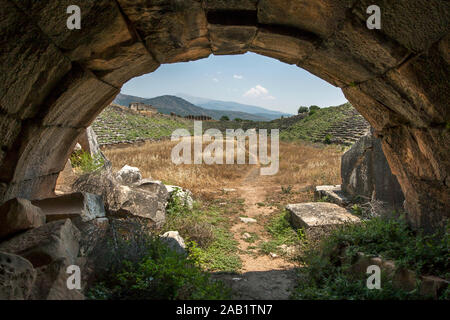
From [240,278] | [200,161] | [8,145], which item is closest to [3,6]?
[8,145]

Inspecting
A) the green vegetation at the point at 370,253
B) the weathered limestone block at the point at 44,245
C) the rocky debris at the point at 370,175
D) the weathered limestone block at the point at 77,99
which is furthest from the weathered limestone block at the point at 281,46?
the rocky debris at the point at 370,175

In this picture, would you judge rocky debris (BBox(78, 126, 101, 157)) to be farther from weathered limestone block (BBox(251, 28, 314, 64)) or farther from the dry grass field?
weathered limestone block (BBox(251, 28, 314, 64))

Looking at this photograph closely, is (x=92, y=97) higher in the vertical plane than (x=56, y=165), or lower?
higher

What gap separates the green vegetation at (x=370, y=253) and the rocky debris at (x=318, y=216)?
1144 mm

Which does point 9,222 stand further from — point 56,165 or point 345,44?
point 345,44

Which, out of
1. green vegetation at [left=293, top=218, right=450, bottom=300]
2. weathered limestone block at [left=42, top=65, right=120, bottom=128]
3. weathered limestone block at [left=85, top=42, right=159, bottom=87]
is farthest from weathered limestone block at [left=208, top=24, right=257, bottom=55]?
green vegetation at [left=293, top=218, right=450, bottom=300]

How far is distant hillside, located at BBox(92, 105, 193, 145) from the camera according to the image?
889 inches

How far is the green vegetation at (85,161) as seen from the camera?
22.5ft

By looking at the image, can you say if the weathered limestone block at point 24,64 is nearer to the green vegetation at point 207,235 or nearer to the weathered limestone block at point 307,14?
the weathered limestone block at point 307,14

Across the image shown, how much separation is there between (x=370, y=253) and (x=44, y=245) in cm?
350

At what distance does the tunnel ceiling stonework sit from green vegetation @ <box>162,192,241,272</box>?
2687 millimetres
